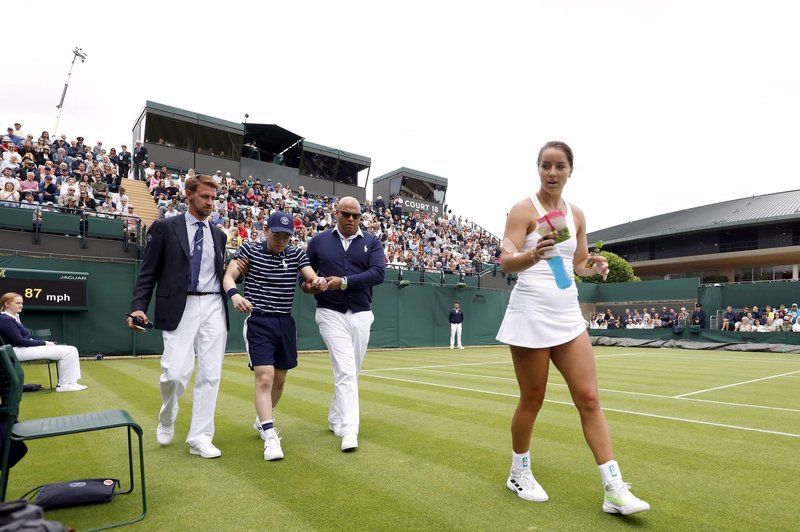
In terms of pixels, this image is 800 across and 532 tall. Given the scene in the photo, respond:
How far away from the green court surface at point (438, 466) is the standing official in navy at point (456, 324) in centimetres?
1341

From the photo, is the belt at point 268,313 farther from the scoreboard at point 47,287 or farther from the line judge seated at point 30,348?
the scoreboard at point 47,287

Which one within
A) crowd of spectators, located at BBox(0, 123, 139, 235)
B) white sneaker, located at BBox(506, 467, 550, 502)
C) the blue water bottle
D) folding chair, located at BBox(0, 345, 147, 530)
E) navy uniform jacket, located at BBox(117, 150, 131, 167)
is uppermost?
navy uniform jacket, located at BBox(117, 150, 131, 167)

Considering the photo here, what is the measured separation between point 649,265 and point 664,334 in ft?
130

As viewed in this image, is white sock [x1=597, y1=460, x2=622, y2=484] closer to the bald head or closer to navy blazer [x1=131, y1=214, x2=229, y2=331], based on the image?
the bald head

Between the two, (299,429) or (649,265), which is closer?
(299,429)

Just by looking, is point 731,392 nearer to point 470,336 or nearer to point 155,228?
point 155,228

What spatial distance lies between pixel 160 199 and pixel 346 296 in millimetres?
18179

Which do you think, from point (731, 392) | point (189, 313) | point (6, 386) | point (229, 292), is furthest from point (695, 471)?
point (731, 392)

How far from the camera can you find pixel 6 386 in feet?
8.88

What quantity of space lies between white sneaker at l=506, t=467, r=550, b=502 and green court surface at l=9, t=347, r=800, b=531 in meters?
0.05

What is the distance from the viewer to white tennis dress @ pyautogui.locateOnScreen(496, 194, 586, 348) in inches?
122

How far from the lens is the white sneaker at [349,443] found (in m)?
4.43

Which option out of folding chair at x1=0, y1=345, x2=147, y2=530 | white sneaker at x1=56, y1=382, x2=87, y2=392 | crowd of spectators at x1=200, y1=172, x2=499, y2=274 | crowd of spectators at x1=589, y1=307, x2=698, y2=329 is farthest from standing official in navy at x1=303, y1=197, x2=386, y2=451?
crowd of spectators at x1=589, y1=307, x2=698, y2=329

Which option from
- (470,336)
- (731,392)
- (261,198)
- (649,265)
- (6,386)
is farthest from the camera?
(649,265)
